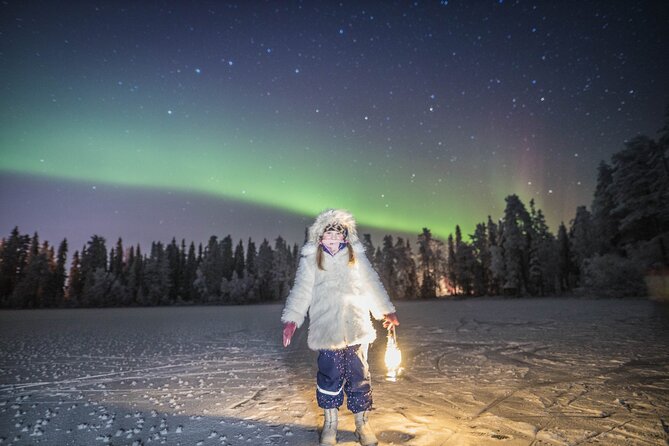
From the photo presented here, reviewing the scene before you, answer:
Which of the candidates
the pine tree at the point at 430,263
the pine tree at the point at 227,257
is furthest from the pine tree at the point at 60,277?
the pine tree at the point at 430,263

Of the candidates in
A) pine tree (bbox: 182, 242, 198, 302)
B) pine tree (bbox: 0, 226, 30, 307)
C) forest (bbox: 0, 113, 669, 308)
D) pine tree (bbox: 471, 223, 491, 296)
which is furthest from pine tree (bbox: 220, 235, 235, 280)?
pine tree (bbox: 471, 223, 491, 296)

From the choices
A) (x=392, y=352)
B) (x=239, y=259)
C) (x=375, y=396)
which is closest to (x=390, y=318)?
(x=392, y=352)

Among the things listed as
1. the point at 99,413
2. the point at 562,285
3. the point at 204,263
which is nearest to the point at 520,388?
the point at 99,413

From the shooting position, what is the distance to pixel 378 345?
9211mm

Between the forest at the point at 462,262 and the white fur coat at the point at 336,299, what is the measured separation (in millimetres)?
30456

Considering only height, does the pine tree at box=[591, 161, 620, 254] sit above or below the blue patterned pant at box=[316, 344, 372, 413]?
above

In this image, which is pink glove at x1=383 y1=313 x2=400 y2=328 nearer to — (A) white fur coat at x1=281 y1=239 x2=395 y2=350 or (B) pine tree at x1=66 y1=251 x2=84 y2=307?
(A) white fur coat at x1=281 y1=239 x2=395 y2=350

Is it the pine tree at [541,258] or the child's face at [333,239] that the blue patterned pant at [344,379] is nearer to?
the child's face at [333,239]

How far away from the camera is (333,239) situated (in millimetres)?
3652

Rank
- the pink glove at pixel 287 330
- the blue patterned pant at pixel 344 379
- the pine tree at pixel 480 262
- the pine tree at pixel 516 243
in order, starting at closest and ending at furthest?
the blue patterned pant at pixel 344 379, the pink glove at pixel 287 330, the pine tree at pixel 516 243, the pine tree at pixel 480 262

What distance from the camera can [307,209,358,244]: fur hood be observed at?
3.77 metres

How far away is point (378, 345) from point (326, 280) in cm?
641

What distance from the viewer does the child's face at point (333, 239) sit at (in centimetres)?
365

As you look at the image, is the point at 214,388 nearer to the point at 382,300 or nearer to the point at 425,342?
the point at 382,300
